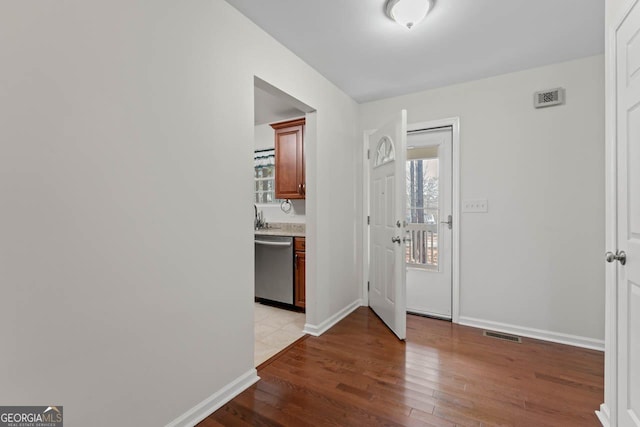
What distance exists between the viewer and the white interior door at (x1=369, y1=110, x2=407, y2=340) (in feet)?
8.59

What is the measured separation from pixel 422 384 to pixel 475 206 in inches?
68.8

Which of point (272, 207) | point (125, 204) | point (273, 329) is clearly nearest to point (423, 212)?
point (273, 329)

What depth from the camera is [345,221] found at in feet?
10.7

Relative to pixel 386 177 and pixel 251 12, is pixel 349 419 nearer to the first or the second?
pixel 386 177

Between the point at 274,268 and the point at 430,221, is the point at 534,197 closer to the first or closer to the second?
the point at 430,221

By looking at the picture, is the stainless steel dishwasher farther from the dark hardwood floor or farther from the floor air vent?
the floor air vent

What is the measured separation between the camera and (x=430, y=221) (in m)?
3.22

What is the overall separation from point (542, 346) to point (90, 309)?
3.14 m

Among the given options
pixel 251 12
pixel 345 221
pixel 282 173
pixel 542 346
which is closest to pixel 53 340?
pixel 251 12

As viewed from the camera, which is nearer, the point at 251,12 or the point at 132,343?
the point at 132,343

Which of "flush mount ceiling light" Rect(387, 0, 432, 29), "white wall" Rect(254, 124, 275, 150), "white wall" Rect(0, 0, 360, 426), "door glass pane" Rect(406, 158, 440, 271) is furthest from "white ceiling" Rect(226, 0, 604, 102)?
"white wall" Rect(254, 124, 275, 150)

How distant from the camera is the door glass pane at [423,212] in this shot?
126 inches

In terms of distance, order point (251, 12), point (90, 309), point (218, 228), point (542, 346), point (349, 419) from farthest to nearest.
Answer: point (542, 346) < point (251, 12) < point (218, 228) < point (349, 419) < point (90, 309)

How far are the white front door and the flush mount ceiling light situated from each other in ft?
4.69
